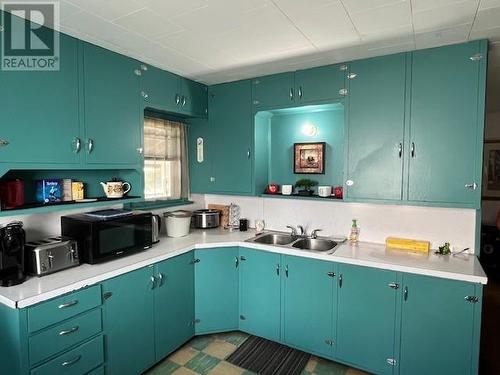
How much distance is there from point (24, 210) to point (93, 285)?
62 centimetres

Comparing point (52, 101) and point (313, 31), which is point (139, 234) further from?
point (313, 31)

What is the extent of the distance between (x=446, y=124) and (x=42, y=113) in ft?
9.00

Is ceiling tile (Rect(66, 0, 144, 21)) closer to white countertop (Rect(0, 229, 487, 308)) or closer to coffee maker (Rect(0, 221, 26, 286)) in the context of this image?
coffee maker (Rect(0, 221, 26, 286))

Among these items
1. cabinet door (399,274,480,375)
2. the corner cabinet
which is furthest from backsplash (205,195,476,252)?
cabinet door (399,274,480,375)

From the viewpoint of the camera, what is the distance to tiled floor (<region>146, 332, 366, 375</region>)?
234 cm

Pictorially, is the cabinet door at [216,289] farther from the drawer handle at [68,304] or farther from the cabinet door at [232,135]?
the drawer handle at [68,304]

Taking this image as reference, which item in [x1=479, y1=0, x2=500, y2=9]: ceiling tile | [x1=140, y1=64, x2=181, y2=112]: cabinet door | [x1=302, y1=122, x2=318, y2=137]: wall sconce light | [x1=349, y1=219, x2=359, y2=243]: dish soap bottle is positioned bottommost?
[x1=349, y1=219, x2=359, y2=243]: dish soap bottle

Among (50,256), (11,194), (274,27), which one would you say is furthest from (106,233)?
(274,27)

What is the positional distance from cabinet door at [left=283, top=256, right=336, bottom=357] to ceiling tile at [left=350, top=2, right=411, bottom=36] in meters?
1.67

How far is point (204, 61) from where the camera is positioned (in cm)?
258

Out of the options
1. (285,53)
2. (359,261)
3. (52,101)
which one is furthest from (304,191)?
(52,101)

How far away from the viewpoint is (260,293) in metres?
2.71

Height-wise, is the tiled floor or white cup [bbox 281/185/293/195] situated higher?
white cup [bbox 281/185/293/195]

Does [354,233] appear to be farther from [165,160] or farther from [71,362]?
[71,362]
